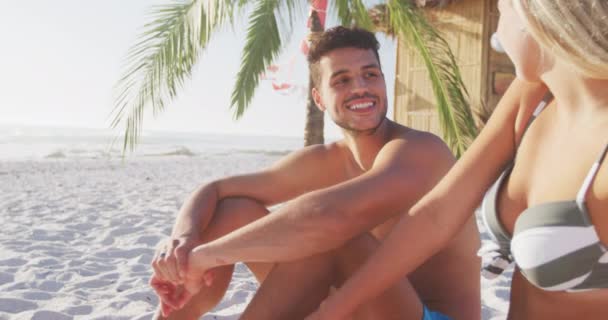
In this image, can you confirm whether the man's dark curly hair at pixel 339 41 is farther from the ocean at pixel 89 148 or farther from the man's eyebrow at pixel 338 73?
the ocean at pixel 89 148

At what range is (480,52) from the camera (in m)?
7.89

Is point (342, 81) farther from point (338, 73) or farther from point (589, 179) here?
point (589, 179)

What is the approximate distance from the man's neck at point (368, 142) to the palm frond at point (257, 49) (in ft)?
14.2

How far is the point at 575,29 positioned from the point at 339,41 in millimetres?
1275

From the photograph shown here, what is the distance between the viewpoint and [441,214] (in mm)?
1343

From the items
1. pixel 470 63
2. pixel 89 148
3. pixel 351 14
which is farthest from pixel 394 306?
pixel 89 148

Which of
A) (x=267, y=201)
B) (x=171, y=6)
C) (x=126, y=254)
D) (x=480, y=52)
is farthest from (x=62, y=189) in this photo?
(x=267, y=201)

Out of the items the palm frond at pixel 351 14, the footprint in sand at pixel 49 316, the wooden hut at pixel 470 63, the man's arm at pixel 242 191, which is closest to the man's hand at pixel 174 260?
the man's arm at pixel 242 191

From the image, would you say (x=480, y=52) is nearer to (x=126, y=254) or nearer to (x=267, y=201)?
(x=126, y=254)

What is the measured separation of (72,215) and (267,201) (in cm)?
424

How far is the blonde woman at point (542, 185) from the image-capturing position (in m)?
1.00

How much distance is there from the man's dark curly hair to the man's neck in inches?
11.9

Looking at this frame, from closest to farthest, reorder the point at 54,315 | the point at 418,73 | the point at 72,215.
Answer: the point at 54,315 → the point at 72,215 → the point at 418,73

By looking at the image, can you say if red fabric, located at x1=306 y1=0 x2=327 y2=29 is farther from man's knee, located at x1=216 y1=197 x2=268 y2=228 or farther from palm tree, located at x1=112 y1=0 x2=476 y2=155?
man's knee, located at x1=216 y1=197 x2=268 y2=228
